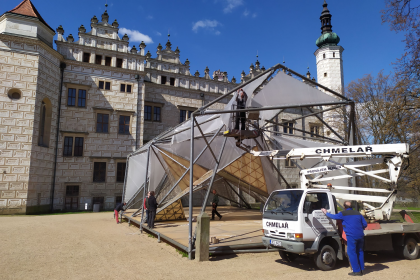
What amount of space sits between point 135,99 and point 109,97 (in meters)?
2.31

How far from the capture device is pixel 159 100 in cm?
3005

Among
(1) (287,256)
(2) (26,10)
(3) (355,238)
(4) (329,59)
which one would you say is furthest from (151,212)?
(4) (329,59)

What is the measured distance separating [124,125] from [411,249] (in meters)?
23.6

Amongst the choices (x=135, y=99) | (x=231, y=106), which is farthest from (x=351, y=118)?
(x=135, y=99)

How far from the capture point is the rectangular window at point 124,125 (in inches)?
1068

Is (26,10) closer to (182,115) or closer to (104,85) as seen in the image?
(104,85)

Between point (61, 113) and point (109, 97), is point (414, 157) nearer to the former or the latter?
point (109, 97)

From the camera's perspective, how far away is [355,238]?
719cm

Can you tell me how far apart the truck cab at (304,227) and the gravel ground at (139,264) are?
1.52 feet

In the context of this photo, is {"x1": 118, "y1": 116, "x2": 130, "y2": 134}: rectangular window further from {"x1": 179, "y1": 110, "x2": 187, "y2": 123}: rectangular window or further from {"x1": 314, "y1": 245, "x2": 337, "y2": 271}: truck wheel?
{"x1": 314, "y1": 245, "x2": 337, "y2": 271}: truck wheel

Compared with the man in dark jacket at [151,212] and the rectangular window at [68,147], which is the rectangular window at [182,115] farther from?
the man in dark jacket at [151,212]

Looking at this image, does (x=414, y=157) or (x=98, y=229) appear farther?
(x=414, y=157)

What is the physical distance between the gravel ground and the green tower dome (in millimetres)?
37817

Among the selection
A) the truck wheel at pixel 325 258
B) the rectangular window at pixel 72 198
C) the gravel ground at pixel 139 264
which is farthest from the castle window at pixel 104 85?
the truck wheel at pixel 325 258
